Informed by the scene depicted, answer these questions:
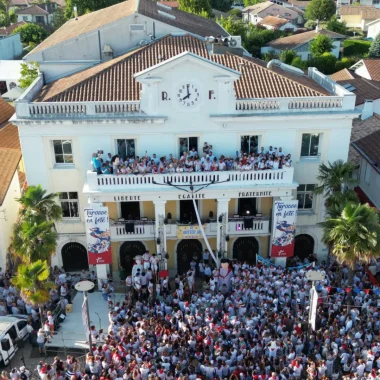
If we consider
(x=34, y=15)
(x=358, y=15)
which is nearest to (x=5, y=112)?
(x=34, y=15)

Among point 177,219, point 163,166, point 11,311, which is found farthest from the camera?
point 177,219

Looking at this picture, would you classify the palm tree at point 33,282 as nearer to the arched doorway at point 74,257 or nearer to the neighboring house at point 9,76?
the arched doorway at point 74,257

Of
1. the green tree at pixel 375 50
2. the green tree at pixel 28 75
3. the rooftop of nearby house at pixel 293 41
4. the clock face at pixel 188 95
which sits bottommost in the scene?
the green tree at pixel 375 50

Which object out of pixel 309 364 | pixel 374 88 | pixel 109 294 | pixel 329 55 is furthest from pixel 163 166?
pixel 329 55

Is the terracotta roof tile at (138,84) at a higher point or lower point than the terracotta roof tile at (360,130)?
higher

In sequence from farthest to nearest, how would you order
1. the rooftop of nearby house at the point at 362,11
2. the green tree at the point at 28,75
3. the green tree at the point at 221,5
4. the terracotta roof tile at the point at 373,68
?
the green tree at the point at 221,5
the rooftop of nearby house at the point at 362,11
the terracotta roof tile at the point at 373,68
the green tree at the point at 28,75

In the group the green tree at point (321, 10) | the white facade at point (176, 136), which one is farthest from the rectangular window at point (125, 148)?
the green tree at point (321, 10)

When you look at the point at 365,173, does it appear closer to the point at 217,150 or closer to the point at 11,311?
the point at 217,150
